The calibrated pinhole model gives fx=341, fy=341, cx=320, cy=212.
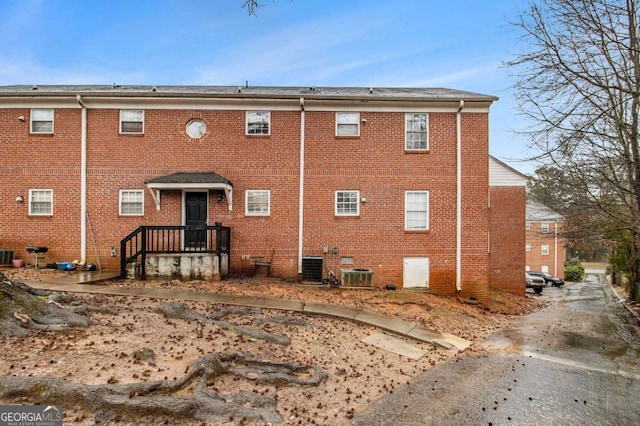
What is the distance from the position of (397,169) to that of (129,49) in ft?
32.1

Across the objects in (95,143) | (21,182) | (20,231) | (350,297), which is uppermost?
(95,143)

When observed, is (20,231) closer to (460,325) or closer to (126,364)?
(126,364)

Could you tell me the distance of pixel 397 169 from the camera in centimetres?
1227

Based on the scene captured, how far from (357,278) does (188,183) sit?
21.0 feet

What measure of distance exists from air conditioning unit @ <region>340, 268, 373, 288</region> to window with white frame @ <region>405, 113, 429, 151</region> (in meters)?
4.79

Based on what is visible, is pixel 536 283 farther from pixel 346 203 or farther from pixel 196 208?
pixel 196 208

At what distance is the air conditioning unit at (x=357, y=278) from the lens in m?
11.5

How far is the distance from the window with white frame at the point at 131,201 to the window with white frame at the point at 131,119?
83.7 inches

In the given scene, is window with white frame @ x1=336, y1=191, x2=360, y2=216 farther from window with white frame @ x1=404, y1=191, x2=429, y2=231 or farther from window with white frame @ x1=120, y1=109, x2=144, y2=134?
window with white frame @ x1=120, y1=109, x2=144, y2=134

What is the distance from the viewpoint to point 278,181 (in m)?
12.1

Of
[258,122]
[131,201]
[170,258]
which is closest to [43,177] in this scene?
[131,201]

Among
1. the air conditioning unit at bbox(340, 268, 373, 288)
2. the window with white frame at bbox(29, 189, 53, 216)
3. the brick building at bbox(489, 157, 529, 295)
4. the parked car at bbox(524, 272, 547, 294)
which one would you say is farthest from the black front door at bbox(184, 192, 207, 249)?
the parked car at bbox(524, 272, 547, 294)

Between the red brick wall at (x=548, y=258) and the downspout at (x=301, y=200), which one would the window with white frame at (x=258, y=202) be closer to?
the downspout at (x=301, y=200)

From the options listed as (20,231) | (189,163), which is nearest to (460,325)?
(189,163)
